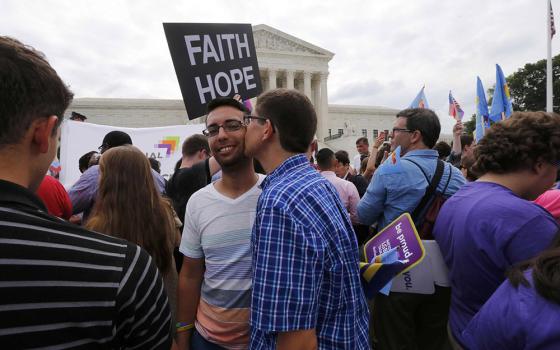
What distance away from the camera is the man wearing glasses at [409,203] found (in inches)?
104

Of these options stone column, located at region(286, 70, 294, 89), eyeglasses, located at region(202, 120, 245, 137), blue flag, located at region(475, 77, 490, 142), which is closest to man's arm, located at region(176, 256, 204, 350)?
eyeglasses, located at region(202, 120, 245, 137)

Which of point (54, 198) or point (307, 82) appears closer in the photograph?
point (54, 198)

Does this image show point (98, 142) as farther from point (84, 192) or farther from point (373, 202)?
point (373, 202)

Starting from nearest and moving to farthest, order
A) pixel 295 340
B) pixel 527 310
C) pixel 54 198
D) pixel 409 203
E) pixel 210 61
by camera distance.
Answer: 1. pixel 527 310
2. pixel 295 340
3. pixel 54 198
4. pixel 409 203
5. pixel 210 61

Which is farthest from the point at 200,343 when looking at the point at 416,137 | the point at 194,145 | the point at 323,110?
the point at 323,110

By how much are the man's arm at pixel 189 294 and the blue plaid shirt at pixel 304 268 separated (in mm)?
778

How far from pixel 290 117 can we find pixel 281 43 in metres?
50.0

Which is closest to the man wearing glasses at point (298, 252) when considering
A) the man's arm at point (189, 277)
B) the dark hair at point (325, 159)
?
the man's arm at point (189, 277)

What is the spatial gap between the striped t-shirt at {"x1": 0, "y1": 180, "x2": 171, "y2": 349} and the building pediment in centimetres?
4835

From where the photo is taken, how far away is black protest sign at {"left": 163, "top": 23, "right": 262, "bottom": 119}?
3.47 meters

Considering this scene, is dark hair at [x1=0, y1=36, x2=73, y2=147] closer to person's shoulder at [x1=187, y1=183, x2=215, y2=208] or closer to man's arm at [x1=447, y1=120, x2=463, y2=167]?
person's shoulder at [x1=187, y1=183, x2=215, y2=208]

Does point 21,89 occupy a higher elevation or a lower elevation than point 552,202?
higher

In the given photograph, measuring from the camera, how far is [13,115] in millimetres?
838

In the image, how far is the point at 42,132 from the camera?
2.95ft
